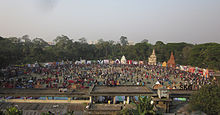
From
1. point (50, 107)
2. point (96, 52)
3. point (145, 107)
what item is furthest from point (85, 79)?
point (96, 52)

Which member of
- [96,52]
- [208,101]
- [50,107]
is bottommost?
[50,107]

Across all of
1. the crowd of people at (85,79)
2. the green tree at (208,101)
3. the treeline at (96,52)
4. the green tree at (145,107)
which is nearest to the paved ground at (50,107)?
the green tree at (145,107)

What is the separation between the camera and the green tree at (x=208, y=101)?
40.5 feet

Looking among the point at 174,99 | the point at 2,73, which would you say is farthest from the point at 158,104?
the point at 2,73

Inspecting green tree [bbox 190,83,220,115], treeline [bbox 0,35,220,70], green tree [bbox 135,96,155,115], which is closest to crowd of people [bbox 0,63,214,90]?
treeline [bbox 0,35,220,70]

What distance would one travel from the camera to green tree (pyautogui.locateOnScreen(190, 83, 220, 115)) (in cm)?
1234

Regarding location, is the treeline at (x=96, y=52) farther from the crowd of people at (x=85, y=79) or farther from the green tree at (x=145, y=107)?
the green tree at (x=145, y=107)

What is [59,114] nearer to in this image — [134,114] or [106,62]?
[134,114]

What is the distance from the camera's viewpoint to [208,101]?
12.7 m

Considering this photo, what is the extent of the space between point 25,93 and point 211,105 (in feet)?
56.2

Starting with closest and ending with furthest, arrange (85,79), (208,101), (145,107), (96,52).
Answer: (145,107), (208,101), (85,79), (96,52)

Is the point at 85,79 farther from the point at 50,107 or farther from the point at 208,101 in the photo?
the point at 208,101

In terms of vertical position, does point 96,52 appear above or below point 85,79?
above

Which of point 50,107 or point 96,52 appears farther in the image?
point 96,52
